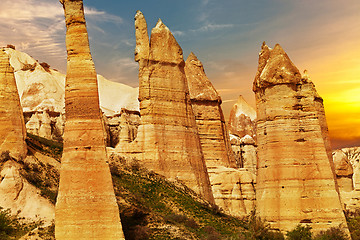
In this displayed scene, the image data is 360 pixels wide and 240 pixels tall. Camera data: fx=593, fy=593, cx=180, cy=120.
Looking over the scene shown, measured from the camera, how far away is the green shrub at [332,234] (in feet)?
102

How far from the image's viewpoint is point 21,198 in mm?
30516

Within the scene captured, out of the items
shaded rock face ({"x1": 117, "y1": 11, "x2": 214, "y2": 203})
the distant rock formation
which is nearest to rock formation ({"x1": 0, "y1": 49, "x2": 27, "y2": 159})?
shaded rock face ({"x1": 117, "y1": 11, "x2": 214, "y2": 203})

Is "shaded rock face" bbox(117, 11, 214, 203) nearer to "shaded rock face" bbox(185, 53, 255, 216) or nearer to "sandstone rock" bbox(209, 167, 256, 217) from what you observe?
"sandstone rock" bbox(209, 167, 256, 217)

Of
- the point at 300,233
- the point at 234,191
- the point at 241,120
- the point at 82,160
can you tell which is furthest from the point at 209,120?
the point at 241,120

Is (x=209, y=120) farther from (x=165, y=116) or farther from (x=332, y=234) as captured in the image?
(x=332, y=234)

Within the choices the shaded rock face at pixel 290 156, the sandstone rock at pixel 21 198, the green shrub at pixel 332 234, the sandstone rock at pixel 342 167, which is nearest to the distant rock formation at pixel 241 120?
the sandstone rock at pixel 342 167

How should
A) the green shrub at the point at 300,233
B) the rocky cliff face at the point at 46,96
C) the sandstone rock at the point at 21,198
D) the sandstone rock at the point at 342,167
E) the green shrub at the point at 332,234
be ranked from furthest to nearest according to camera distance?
1. the rocky cliff face at the point at 46,96
2. the sandstone rock at the point at 342,167
3. the green shrub at the point at 332,234
4. the green shrub at the point at 300,233
5. the sandstone rock at the point at 21,198

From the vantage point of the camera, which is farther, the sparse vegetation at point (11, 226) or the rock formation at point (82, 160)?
the sparse vegetation at point (11, 226)

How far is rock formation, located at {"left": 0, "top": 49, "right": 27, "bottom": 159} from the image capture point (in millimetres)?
33094

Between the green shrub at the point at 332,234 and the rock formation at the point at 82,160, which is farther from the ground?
the rock formation at the point at 82,160

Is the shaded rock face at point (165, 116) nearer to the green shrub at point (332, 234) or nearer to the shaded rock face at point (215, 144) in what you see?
the shaded rock face at point (215, 144)

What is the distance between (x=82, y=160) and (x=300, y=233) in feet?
41.3

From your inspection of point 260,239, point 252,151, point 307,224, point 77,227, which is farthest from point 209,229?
point 252,151

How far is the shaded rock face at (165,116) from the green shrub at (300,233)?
33.6 ft
